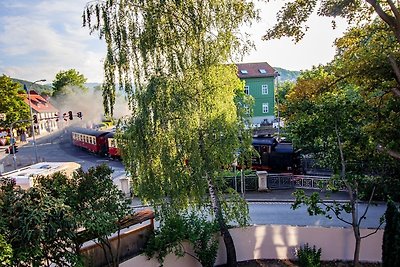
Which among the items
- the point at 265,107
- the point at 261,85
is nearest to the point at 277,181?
the point at 261,85

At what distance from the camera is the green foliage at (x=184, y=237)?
9.27 metres

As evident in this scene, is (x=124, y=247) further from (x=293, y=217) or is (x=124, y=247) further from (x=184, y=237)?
(x=293, y=217)

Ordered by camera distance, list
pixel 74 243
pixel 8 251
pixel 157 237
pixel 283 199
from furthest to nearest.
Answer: pixel 283 199
pixel 157 237
pixel 74 243
pixel 8 251

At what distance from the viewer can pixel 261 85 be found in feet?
135

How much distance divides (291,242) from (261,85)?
32.0 m

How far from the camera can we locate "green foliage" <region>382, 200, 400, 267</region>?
8555mm

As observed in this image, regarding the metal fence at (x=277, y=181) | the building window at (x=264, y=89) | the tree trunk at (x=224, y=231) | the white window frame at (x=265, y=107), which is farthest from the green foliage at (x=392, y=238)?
the white window frame at (x=265, y=107)

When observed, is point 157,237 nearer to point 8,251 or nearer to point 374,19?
point 8,251

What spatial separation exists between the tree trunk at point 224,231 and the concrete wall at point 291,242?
1.68 ft

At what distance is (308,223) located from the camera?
13.9m

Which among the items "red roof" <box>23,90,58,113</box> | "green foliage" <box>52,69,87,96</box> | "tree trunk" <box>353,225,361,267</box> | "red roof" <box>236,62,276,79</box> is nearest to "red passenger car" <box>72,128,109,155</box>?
"red roof" <box>236,62,276,79</box>

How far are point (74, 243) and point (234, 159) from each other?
16.4ft

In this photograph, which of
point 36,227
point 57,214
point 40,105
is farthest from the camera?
point 40,105

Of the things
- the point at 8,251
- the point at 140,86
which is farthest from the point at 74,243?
the point at 140,86
